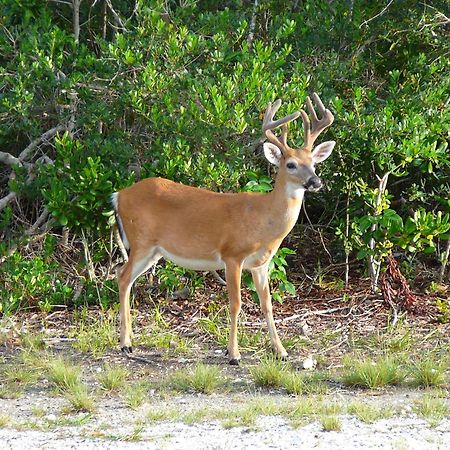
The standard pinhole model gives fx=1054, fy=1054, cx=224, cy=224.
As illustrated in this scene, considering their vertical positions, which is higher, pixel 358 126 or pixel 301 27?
pixel 301 27

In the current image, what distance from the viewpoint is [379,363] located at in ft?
27.1

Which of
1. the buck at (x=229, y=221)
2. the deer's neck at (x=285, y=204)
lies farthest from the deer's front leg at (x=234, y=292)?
the deer's neck at (x=285, y=204)

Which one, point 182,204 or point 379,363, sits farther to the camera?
point 182,204

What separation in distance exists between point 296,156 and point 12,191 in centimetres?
333

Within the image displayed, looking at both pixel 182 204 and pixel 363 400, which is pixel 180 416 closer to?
pixel 363 400

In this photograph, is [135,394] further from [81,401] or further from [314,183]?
[314,183]

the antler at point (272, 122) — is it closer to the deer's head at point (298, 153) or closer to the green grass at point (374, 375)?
the deer's head at point (298, 153)

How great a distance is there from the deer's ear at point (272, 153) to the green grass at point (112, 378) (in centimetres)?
219

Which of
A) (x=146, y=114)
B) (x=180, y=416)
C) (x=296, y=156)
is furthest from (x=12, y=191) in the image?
(x=180, y=416)

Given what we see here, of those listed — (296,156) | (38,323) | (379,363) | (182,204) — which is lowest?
(38,323)

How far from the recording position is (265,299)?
9250 millimetres

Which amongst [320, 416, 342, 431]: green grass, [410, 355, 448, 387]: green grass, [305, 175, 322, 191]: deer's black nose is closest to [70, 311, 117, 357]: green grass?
[305, 175, 322, 191]: deer's black nose

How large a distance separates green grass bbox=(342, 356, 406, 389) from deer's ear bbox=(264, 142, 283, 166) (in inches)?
75.4

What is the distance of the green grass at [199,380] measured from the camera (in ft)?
26.1
